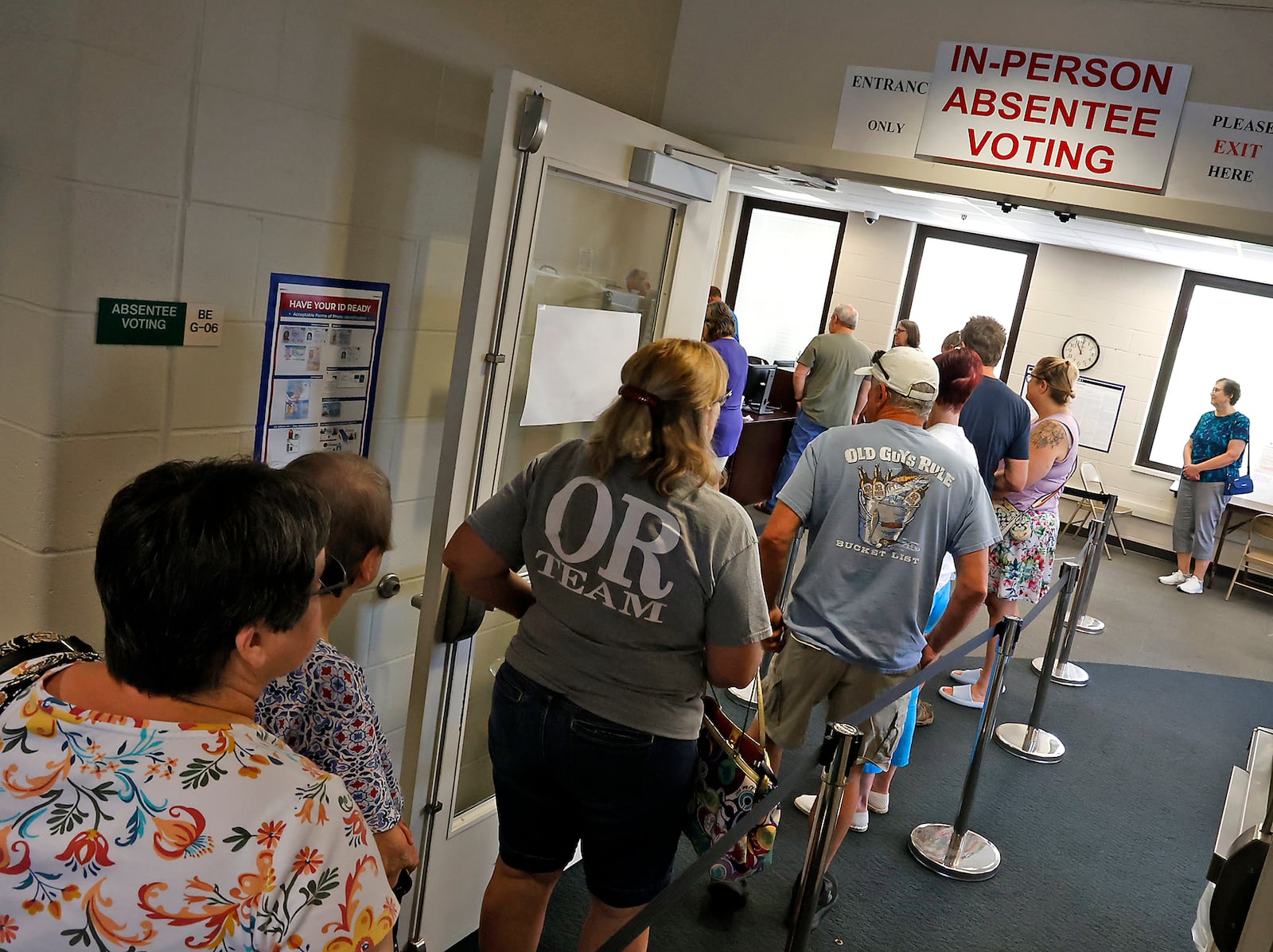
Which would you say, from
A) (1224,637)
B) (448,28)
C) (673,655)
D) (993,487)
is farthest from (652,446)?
(1224,637)

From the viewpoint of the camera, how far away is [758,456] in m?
7.77

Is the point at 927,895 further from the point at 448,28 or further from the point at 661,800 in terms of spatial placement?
the point at 448,28

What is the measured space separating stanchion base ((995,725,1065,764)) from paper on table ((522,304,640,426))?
2.67 meters

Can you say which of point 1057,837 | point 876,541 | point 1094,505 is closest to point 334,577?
point 876,541

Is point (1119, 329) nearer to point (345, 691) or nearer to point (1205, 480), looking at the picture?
point (1205, 480)

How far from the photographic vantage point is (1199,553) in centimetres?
788

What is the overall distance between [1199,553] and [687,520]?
758 cm

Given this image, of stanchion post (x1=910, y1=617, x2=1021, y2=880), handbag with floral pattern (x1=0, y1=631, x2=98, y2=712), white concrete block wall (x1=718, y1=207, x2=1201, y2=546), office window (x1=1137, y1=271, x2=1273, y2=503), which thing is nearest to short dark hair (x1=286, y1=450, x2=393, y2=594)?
handbag with floral pattern (x1=0, y1=631, x2=98, y2=712)

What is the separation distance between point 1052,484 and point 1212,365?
6.15 m

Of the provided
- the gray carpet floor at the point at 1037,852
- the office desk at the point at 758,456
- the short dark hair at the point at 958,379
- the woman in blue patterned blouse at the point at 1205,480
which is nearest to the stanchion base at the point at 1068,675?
the gray carpet floor at the point at 1037,852

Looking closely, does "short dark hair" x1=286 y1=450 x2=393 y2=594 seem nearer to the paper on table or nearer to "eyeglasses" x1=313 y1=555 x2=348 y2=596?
"eyeglasses" x1=313 y1=555 x2=348 y2=596

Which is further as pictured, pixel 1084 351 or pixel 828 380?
pixel 1084 351

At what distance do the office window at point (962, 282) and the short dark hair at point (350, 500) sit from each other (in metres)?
9.41

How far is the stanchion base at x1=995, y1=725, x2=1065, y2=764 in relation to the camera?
163 inches
